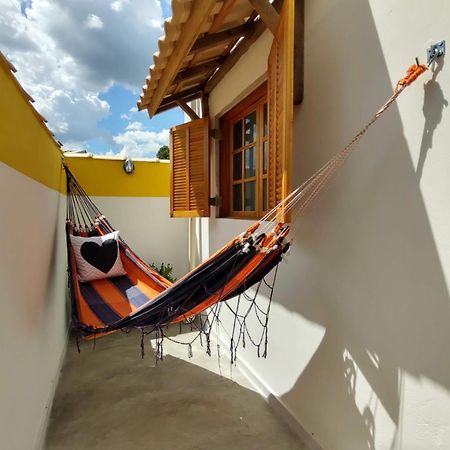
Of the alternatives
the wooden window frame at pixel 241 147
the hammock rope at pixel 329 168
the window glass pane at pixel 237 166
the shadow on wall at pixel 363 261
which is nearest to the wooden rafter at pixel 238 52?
the wooden window frame at pixel 241 147

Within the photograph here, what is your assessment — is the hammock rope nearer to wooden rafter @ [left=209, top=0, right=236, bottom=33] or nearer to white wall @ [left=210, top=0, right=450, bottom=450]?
white wall @ [left=210, top=0, right=450, bottom=450]

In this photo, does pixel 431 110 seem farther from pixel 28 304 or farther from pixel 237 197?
pixel 28 304

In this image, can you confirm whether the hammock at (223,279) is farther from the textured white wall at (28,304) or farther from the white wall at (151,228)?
the white wall at (151,228)

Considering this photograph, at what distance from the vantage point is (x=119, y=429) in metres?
1.98

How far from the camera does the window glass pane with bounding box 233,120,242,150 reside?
2.83 meters

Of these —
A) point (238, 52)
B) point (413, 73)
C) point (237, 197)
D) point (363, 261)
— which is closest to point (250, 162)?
point (237, 197)

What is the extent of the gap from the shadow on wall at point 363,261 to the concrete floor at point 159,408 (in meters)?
0.42

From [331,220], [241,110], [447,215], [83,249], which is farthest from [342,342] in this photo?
[83,249]

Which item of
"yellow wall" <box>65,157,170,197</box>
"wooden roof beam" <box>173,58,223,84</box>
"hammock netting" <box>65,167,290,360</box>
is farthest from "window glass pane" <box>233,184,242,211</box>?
"yellow wall" <box>65,157,170,197</box>

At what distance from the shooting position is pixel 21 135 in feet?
5.27

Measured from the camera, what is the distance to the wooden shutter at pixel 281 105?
143 cm

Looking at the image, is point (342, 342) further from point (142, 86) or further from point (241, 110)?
point (142, 86)

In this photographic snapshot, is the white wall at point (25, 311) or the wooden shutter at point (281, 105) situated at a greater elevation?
the wooden shutter at point (281, 105)

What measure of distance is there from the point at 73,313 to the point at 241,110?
2.13 meters
